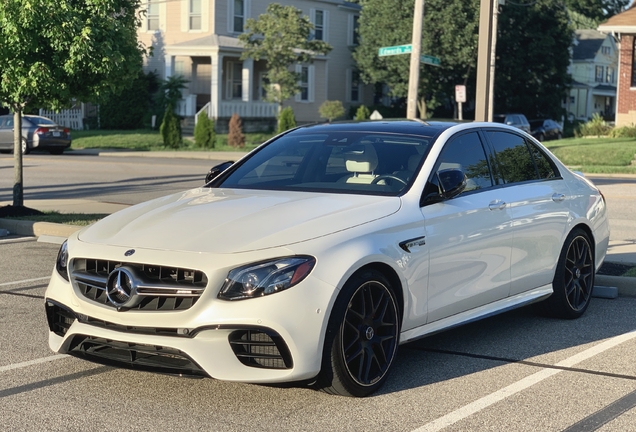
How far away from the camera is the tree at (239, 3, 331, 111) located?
42.7 m

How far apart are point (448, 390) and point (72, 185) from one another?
16848mm

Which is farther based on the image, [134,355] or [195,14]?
[195,14]

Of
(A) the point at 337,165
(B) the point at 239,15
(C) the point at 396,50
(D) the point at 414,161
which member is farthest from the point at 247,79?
(D) the point at 414,161

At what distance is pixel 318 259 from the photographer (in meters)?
5.23

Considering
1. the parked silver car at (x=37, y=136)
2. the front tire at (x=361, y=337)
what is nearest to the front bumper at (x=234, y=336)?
the front tire at (x=361, y=337)

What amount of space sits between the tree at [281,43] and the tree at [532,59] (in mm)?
12879

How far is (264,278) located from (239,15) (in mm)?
43920

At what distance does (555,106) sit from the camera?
2181 inches

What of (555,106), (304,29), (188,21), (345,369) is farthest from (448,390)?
(555,106)

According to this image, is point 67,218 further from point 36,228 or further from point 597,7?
point 597,7

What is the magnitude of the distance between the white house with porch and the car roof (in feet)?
121

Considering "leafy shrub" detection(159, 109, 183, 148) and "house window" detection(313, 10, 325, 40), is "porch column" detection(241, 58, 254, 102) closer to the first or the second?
"house window" detection(313, 10, 325, 40)

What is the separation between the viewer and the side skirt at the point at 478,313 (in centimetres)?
607

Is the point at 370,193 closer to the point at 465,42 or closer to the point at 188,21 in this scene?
the point at 188,21
